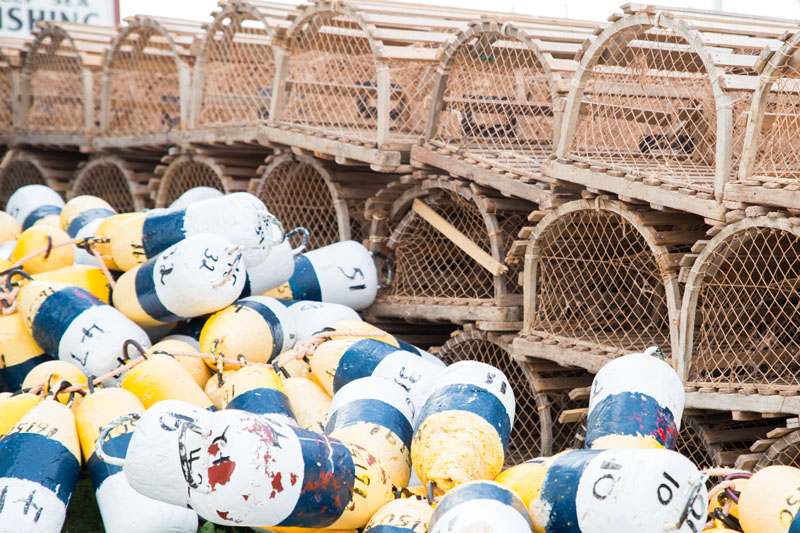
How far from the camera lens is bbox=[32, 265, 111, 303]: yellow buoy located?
394cm

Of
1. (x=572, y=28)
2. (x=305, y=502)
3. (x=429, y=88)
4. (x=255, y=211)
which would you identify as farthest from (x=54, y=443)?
(x=572, y=28)

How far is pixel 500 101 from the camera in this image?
443cm

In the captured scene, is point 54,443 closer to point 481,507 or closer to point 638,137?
point 481,507

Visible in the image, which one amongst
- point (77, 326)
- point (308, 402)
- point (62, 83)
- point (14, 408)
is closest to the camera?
point (14, 408)

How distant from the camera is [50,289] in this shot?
3678mm

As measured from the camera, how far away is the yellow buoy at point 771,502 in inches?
89.1

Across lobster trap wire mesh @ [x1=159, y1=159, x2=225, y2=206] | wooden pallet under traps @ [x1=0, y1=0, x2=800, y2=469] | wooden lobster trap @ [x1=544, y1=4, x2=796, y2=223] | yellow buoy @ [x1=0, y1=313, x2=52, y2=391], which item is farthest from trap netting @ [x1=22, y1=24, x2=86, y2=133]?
wooden lobster trap @ [x1=544, y1=4, x2=796, y2=223]

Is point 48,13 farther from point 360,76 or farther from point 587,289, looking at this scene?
point 587,289

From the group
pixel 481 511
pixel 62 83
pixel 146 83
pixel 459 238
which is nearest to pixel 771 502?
pixel 481 511

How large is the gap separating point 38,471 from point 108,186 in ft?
14.4

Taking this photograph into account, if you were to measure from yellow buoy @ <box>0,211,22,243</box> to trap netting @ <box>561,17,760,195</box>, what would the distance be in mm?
3218

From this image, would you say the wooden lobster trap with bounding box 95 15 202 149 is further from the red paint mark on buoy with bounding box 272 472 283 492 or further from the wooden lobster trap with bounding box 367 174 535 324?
the red paint mark on buoy with bounding box 272 472 283 492

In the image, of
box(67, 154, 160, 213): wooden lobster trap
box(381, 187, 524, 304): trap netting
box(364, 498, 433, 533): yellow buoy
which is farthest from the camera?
box(67, 154, 160, 213): wooden lobster trap

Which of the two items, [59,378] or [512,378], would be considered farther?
[512,378]
